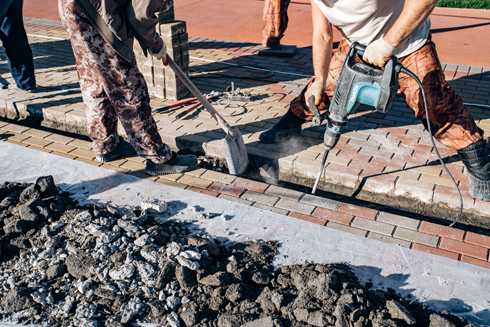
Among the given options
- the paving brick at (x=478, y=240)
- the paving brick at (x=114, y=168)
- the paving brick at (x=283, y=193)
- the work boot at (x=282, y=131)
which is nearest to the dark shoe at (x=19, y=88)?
the paving brick at (x=114, y=168)

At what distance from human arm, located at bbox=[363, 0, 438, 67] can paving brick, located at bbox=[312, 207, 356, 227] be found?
1.08 m

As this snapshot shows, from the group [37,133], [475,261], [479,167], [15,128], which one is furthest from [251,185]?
[15,128]

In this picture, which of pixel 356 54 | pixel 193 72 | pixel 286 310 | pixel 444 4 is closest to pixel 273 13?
pixel 193 72

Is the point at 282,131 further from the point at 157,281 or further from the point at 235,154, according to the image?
the point at 157,281

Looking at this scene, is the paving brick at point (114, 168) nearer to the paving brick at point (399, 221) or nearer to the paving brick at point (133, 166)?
the paving brick at point (133, 166)

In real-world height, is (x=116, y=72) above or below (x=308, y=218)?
above

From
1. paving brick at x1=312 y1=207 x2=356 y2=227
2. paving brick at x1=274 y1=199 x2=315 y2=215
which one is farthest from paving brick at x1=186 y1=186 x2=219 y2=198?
paving brick at x1=312 y1=207 x2=356 y2=227

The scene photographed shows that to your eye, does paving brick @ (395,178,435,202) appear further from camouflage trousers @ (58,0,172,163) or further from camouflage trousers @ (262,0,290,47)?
camouflage trousers @ (262,0,290,47)

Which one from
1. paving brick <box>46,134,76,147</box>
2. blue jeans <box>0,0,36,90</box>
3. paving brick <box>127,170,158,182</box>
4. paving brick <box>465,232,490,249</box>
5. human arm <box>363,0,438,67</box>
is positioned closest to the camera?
human arm <box>363,0,438,67</box>

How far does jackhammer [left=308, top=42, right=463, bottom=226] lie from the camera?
108 inches

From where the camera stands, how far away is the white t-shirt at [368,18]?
9.39ft

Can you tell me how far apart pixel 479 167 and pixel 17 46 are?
5015 mm

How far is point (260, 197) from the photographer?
126 inches

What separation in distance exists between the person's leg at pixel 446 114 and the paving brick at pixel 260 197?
1307 mm
